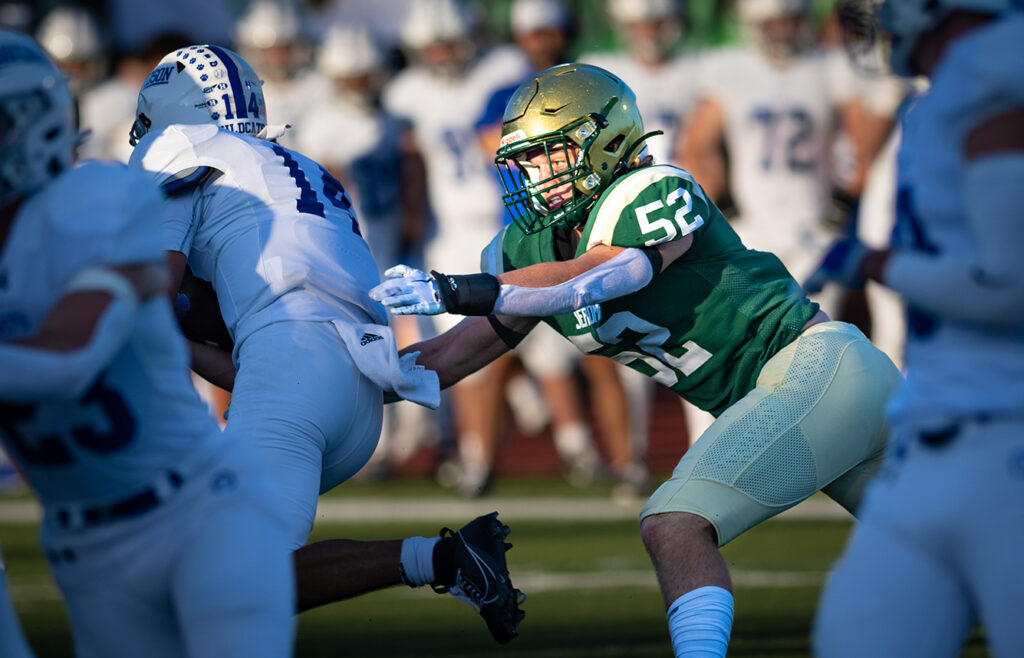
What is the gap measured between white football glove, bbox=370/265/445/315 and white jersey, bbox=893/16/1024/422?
3.91ft

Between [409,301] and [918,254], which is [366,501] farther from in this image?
[918,254]

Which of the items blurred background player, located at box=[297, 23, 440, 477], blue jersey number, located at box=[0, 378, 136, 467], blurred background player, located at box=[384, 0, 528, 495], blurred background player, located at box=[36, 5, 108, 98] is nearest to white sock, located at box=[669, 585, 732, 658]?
blue jersey number, located at box=[0, 378, 136, 467]

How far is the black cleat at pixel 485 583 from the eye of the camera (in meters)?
3.56

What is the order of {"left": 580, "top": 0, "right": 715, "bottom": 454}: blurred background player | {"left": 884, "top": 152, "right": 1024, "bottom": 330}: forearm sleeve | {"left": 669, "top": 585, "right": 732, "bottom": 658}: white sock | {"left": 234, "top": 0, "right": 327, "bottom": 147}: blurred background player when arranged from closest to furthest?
{"left": 884, "top": 152, "right": 1024, "bottom": 330}: forearm sleeve < {"left": 669, "top": 585, "right": 732, "bottom": 658}: white sock < {"left": 580, "top": 0, "right": 715, "bottom": 454}: blurred background player < {"left": 234, "top": 0, "right": 327, "bottom": 147}: blurred background player

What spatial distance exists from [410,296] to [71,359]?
1147 mm

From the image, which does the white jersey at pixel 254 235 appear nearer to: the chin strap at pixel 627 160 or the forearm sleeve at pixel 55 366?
the chin strap at pixel 627 160

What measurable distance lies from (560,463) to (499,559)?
5.66m

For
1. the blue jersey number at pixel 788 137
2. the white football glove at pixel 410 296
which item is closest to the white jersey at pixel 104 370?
the white football glove at pixel 410 296

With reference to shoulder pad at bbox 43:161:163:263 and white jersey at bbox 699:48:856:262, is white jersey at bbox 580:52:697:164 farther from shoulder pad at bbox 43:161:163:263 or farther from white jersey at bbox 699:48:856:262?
shoulder pad at bbox 43:161:163:263

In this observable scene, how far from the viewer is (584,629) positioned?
4809mm

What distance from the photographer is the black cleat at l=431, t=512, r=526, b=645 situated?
3562 millimetres

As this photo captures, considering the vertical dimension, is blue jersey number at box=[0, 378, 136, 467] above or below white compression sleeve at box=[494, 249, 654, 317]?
above

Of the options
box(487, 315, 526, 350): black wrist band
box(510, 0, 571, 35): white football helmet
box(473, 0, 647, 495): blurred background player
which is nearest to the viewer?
box(487, 315, 526, 350): black wrist band

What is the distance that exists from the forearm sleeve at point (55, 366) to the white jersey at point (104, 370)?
0.10m
